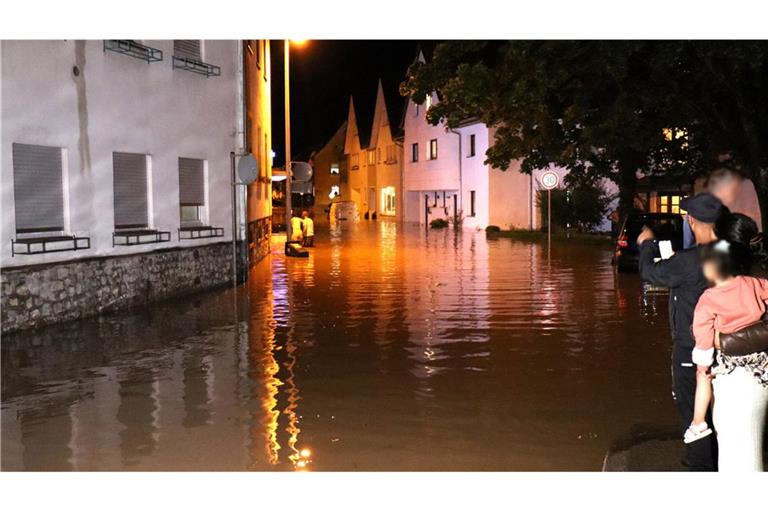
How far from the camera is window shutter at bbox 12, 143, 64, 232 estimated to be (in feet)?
42.8

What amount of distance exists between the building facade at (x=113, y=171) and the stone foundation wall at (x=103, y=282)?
2 centimetres

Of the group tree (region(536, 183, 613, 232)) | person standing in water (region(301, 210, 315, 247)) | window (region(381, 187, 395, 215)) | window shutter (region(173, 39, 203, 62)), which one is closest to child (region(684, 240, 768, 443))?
window shutter (region(173, 39, 203, 62))

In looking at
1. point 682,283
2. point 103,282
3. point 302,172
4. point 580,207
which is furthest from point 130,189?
point 580,207

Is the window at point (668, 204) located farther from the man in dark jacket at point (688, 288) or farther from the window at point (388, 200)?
the man in dark jacket at point (688, 288)

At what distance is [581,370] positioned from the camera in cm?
986

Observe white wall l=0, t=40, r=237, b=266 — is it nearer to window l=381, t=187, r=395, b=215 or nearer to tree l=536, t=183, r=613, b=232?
tree l=536, t=183, r=613, b=232

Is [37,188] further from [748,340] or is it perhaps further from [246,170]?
[748,340]

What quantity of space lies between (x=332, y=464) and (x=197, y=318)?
8091 millimetres

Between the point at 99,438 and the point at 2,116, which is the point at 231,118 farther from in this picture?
the point at 99,438

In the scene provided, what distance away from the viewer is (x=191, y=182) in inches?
717

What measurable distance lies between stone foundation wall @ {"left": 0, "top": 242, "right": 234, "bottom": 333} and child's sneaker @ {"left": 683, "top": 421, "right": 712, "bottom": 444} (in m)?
9.62

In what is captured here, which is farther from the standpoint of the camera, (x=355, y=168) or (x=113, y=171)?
(x=355, y=168)

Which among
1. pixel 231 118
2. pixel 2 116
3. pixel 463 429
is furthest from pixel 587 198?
pixel 463 429

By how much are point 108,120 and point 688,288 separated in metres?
11.3
